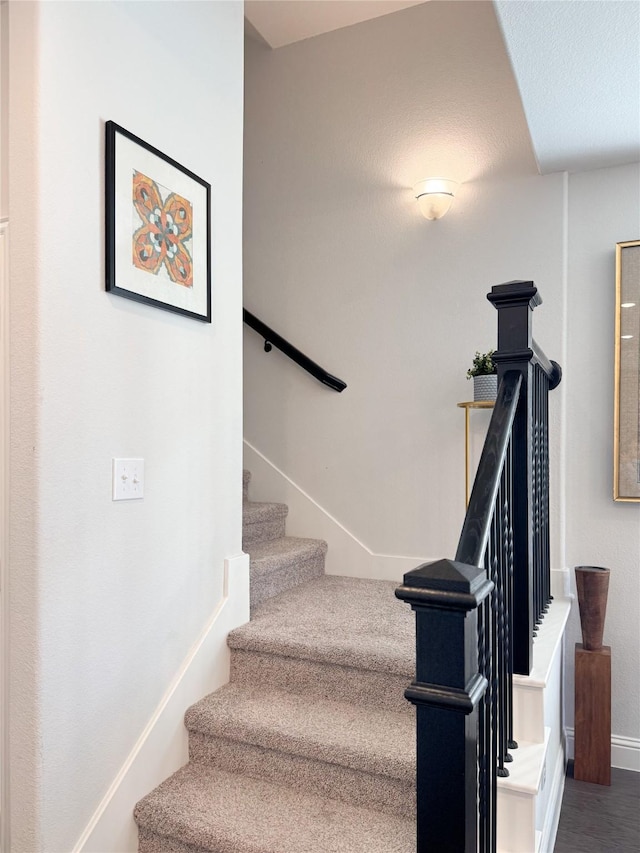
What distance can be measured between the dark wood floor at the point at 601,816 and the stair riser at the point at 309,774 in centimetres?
73

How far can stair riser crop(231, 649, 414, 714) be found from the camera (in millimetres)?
2189

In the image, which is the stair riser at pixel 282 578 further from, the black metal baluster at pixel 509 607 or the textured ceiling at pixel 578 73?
the textured ceiling at pixel 578 73

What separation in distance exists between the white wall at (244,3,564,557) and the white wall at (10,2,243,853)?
3.82 ft

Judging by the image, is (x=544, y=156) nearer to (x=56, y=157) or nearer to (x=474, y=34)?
(x=474, y=34)

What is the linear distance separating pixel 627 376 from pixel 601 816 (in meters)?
1.74

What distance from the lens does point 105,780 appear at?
1.91 m

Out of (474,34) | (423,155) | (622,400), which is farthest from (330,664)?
(474,34)

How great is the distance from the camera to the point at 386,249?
336 cm

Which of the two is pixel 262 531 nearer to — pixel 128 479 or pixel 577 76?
pixel 128 479

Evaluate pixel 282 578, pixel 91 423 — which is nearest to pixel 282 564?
pixel 282 578

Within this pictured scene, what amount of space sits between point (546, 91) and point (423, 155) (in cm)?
105

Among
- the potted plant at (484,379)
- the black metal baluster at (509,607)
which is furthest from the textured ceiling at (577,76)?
the black metal baluster at (509,607)

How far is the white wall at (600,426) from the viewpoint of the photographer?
283 cm

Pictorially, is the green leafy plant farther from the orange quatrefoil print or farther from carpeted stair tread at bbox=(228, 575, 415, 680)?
the orange quatrefoil print
